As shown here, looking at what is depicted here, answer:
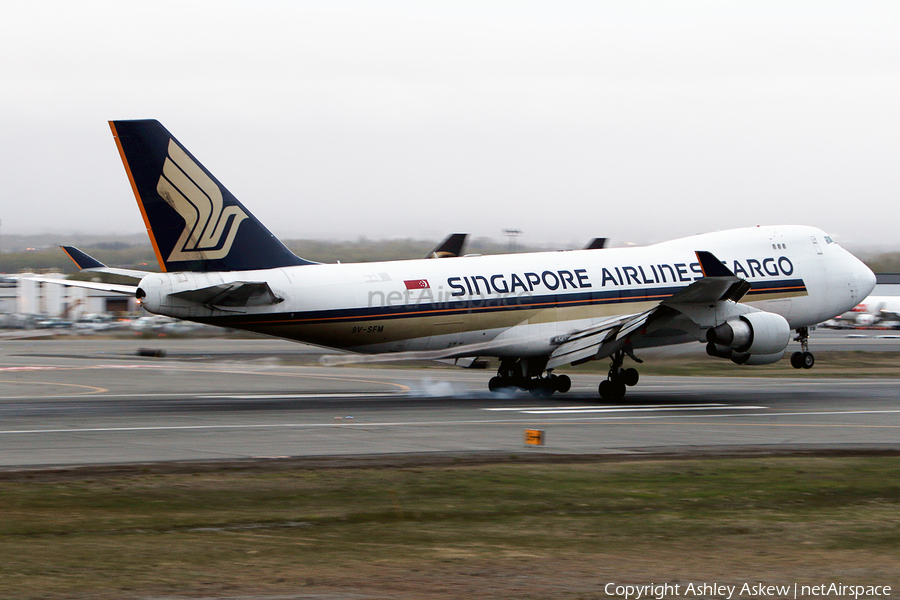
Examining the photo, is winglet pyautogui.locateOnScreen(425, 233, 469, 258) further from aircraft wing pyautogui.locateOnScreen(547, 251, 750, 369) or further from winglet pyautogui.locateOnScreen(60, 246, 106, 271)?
winglet pyautogui.locateOnScreen(60, 246, 106, 271)

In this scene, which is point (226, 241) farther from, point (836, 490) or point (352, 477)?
point (836, 490)

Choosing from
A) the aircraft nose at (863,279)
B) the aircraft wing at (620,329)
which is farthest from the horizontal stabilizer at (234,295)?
the aircraft nose at (863,279)

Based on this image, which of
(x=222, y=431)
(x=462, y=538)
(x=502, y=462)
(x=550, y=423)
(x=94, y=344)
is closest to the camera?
(x=462, y=538)

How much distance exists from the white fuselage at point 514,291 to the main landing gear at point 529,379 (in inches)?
63.0

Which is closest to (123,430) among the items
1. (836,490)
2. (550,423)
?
(550,423)

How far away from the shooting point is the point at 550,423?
87.3 feet

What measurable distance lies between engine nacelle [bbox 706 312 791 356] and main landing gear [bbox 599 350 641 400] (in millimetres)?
3053

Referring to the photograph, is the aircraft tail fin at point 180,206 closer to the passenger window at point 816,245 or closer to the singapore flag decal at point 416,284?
the singapore flag decal at point 416,284

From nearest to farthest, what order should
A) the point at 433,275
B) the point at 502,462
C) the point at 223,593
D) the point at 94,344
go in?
the point at 223,593
the point at 502,462
the point at 433,275
the point at 94,344

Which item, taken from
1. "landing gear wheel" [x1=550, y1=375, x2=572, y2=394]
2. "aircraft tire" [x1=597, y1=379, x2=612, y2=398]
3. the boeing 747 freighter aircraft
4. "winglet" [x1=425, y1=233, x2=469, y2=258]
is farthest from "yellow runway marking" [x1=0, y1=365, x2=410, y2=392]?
"aircraft tire" [x1=597, y1=379, x2=612, y2=398]

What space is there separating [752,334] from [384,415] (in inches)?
490

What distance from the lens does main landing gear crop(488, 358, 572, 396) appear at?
35.8 metres

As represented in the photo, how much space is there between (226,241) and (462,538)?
1978cm

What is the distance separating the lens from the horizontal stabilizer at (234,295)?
94.4 ft
